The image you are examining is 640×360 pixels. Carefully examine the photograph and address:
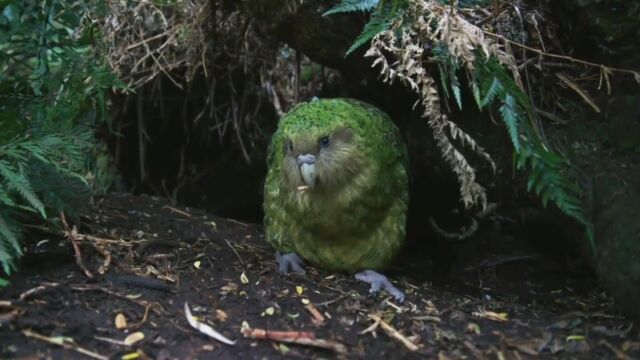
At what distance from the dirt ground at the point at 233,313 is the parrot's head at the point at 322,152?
43 centimetres

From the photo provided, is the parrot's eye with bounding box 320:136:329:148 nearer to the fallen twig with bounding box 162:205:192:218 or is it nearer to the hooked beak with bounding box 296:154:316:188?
the hooked beak with bounding box 296:154:316:188

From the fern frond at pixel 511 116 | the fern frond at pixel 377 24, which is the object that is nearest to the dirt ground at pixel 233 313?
the fern frond at pixel 511 116

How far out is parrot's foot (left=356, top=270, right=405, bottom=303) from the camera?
2.74m

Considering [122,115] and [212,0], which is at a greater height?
[212,0]

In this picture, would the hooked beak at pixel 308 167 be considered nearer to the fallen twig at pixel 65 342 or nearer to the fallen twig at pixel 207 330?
the fallen twig at pixel 207 330

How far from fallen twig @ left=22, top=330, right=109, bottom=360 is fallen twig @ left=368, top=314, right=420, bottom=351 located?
0.93 meters

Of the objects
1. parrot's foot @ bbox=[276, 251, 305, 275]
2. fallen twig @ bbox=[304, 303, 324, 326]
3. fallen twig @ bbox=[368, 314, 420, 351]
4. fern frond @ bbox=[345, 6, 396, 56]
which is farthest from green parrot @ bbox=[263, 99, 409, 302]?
fern frond @ bbox=[345, 6, 396, 56]

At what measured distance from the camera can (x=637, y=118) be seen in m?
2.74

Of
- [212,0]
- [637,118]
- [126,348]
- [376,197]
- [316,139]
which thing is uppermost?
[212,0]

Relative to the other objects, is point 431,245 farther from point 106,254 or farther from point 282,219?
point 106,254

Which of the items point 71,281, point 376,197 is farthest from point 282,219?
point 71,281

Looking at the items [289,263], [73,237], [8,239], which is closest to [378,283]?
[289,263]

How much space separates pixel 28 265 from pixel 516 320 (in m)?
1.84

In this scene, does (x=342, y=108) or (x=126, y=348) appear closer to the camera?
(x=126, y=348)
